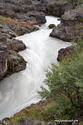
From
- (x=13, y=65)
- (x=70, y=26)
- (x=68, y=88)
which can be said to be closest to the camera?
(x=68, y=88)

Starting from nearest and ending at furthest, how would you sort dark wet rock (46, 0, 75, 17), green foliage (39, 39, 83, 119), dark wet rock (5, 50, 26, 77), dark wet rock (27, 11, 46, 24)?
green foliage (39, 39, 83, 119), dark wet rock (5, 50, 26, 77), dark wet rock (27, 11, 46, 24), dark wet rock (46, 0, 75, 17)

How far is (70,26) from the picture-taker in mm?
26359

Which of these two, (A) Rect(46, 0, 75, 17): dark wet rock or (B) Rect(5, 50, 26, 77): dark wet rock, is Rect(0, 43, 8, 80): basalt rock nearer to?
(B) Rect(5, 50, 26, 77): dark wet rock

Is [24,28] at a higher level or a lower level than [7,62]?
higher

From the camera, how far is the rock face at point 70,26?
83.3 feet

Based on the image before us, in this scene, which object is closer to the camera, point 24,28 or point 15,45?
point 15,45

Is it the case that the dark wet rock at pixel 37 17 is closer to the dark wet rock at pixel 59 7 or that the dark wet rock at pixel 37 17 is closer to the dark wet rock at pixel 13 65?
the dark wet rock at pixel 59 7

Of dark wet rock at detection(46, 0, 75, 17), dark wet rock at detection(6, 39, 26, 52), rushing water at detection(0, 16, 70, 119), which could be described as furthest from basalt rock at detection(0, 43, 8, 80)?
dark wet rock at detection(46, 0, 75, 17)

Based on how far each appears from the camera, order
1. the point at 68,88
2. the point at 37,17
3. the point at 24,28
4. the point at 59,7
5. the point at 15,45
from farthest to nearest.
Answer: the point at 59,7
the point at 37,17
the point at 24,28
the point at 15,45
the point at 68,88

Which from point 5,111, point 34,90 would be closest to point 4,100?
point 5,111

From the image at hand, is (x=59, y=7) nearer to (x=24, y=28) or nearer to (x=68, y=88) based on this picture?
(x=24, y=28)

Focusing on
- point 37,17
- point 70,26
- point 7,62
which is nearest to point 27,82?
point 7,62

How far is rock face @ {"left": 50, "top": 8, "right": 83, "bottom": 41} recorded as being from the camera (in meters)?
25.4

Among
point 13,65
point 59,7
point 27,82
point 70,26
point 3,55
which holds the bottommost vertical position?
point 27,82
